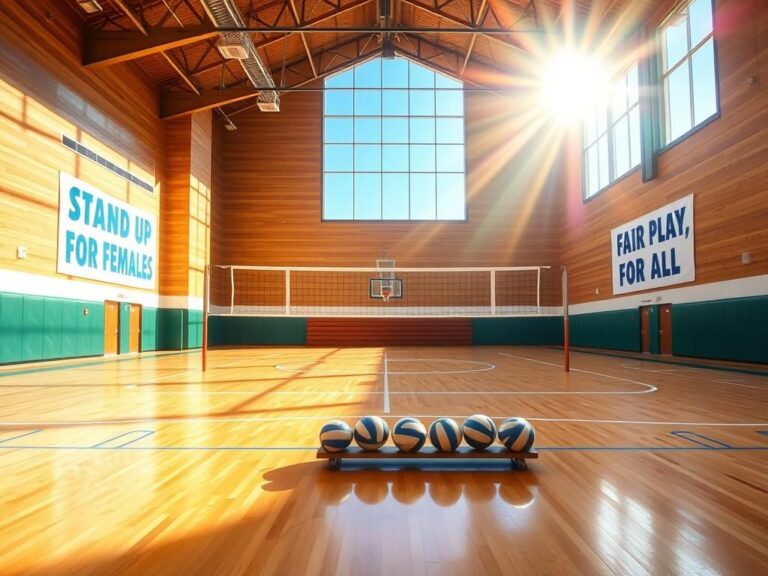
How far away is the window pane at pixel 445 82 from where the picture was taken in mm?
23500

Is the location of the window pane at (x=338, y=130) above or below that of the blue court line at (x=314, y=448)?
above

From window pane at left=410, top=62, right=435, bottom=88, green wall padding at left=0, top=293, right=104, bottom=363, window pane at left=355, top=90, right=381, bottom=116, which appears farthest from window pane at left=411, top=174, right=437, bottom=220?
green wall padding at left=0, top=293, right=104, bottom=363

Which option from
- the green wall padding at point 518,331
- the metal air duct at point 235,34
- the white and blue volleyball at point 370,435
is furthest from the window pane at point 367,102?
the white and blue volleyball at point 370,435

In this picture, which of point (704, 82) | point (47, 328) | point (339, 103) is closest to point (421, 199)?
point (339, 103)

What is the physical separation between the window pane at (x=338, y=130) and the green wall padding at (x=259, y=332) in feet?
24.9

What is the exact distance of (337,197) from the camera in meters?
23.3

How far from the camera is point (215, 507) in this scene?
2.95 metres

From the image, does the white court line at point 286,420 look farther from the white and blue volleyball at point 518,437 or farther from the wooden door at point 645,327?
the wooden door at point 645,327

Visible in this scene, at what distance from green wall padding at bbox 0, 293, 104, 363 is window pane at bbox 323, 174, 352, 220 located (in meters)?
10.2

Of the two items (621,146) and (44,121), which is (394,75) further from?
(44,121)

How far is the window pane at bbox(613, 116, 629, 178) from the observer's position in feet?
57.3

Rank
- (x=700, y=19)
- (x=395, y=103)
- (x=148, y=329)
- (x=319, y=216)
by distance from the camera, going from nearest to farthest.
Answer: (x=700, y=19) → (x=148, y=329) → (x=319, y=216) → (x=395, y=103)

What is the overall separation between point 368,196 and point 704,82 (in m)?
12.9

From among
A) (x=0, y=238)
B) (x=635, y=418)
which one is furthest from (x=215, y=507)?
(x=0, y=238)
